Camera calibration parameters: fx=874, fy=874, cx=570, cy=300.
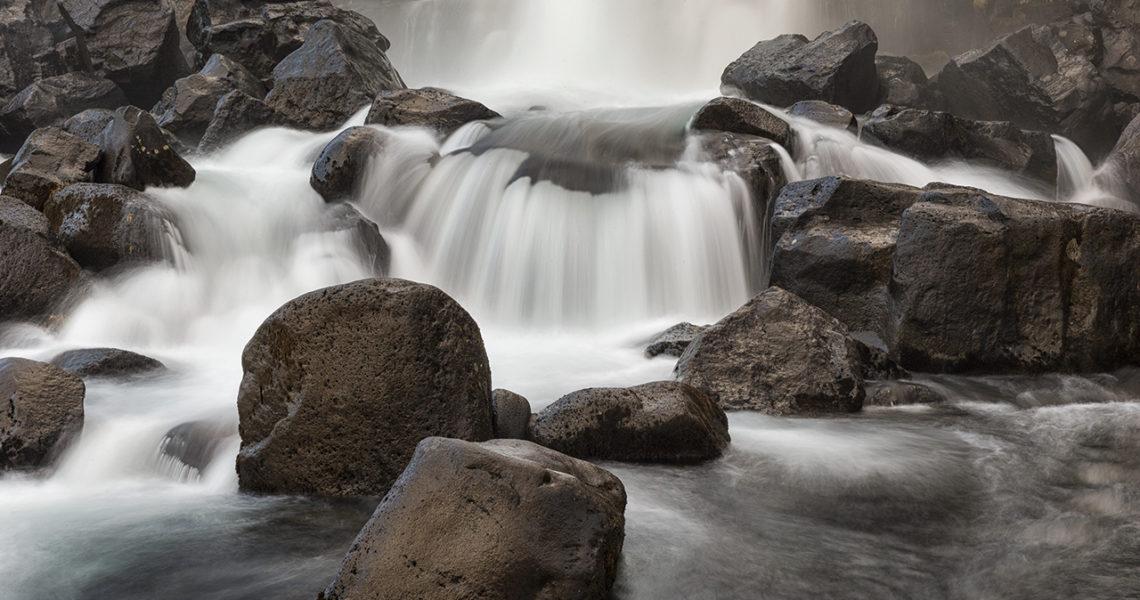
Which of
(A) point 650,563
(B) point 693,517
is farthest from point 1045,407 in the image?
(A) point 650,563

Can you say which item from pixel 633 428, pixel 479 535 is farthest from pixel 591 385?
pixel 479 535

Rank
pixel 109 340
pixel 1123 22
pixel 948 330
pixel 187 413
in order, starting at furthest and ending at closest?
pixel 1123 22, pixel 109 340, pixel 948 330, pixel 187 413

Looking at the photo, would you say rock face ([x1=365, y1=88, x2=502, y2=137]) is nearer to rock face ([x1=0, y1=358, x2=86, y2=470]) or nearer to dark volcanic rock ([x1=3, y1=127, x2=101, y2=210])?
dark volcanic rock ([x1=3, y1=127, x2=101, y2=210])

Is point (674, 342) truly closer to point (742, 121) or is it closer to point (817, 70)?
point (742, 121)

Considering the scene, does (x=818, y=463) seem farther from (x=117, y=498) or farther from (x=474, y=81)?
(x=474, y=81)

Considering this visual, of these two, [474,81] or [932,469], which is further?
[474,81]

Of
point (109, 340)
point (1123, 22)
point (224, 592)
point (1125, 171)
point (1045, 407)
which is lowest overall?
point (224, 592)

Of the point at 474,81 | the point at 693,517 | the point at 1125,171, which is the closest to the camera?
the point at 693,517

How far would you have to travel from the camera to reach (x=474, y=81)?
1927 centimetres

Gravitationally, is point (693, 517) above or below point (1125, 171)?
below

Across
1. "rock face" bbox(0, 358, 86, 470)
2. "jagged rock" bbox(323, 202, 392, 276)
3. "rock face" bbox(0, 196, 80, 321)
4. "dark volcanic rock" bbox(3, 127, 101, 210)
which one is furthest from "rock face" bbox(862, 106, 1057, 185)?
"rock face" bbox(0, 358, 86, 470)

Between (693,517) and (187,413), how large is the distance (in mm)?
3128

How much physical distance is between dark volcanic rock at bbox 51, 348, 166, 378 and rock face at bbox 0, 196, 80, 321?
113 centimetres

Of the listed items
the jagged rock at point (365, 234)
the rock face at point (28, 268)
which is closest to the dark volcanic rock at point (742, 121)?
the jagged rock at point (365, 234)
